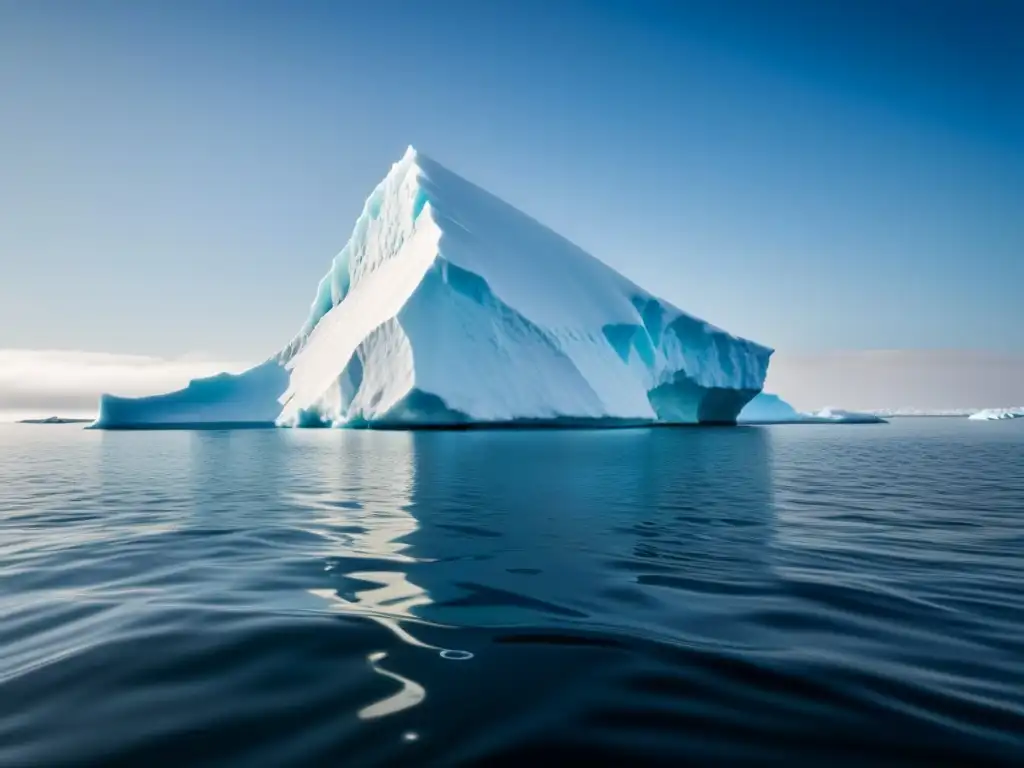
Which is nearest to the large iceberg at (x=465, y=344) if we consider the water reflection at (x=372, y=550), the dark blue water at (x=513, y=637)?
the water reflection at (x=372, y=550)

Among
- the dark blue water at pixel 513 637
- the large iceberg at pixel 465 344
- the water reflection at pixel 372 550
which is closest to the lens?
the dark blue water at pixel 513 637

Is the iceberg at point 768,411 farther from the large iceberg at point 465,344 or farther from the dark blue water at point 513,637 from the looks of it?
the dark blue water at point 513,637

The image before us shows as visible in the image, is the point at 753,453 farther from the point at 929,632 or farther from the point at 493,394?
the point at 929,632

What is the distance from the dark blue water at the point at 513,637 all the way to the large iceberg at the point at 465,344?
2233 centimetres

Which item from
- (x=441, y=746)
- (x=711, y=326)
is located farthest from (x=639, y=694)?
(x=711, y=326)

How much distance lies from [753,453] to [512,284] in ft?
60.0

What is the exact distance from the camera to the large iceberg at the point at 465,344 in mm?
29531

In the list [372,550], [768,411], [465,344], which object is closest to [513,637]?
[372,550]

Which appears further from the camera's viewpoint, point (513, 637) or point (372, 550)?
point (372, 550)

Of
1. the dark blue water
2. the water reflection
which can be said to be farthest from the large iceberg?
the dark blue water

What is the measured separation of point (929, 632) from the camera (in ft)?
9.86

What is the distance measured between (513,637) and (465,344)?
27.4 metres

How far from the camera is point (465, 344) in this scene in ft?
99.0

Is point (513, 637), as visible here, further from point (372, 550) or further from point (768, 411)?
point (768, 411)
